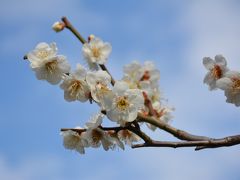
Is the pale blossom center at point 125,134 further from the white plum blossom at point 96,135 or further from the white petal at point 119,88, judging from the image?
the white petal at point 119,88

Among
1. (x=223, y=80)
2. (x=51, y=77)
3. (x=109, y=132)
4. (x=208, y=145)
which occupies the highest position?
(x=51, y=77)

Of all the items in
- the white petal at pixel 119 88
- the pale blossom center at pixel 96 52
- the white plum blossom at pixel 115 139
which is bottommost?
the white plum blossom at pixel 115 139

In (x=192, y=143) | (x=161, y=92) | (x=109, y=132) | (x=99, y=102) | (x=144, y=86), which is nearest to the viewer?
(x=192, y=143)

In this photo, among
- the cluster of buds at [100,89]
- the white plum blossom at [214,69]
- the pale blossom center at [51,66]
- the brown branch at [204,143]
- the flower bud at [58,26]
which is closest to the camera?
the brown branch at [204,143]

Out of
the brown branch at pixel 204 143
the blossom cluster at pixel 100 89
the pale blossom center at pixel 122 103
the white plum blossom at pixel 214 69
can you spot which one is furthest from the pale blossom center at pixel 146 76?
the brown branch at pixel 204 143

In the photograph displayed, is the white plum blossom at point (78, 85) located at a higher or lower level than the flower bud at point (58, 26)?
lower

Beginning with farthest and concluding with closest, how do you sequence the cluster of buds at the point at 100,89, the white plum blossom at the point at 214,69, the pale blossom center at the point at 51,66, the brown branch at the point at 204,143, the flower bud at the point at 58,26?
the flower bud at the point at 58,26 → the white plum blossom at the point at 214,69 → the pale blossom center at the point at 51,66 → the cluster of buds at the point at 100,89 → the brown branch at the point at 204,143

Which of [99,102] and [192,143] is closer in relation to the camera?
[192,143]

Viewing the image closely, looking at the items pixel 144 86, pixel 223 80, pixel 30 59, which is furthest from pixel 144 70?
pixel 30 59

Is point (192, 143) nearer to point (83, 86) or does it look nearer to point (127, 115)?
point (127, 115)
